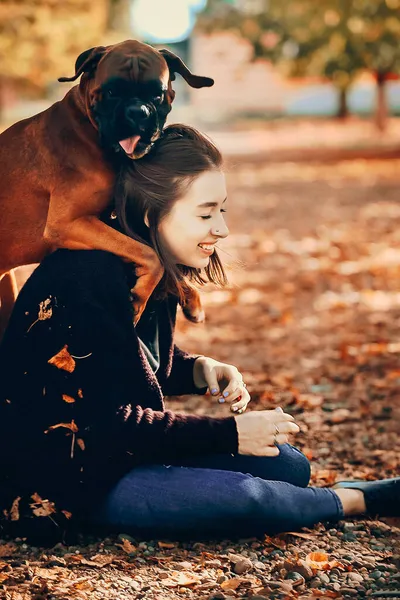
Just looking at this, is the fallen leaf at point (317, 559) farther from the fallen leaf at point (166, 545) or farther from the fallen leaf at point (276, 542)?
the fallen leaf at point (166, 545)

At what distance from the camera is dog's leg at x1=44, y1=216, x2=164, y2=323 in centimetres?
326

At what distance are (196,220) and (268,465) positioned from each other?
92cm

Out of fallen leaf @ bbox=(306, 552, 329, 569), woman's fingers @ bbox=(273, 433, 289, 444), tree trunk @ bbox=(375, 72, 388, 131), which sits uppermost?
tree trunk @ bbox=(375, 72, 388, 131)

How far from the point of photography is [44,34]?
22.5 meters

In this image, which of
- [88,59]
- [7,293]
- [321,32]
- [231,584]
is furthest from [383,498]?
[321,32]

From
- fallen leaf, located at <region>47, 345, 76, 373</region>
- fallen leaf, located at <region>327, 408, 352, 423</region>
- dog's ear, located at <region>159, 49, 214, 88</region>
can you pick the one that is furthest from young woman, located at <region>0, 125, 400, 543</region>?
fallen leaf, located at <region>327, 408, 352, 423</region>

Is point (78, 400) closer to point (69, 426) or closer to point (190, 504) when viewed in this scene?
point (69, 426)

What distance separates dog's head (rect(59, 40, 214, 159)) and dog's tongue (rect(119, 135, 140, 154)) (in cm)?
2

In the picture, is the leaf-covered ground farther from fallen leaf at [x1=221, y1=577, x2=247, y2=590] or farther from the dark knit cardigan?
the dark knit cardigan

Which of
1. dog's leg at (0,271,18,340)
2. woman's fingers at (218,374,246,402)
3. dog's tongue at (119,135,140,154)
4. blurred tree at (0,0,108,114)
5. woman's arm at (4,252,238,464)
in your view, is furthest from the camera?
blurred tree at (0,0,108,114)

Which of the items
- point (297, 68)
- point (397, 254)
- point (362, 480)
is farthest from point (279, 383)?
point (297, 68)

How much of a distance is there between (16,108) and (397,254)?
42651mm

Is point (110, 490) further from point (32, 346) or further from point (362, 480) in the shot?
point (362, 480)

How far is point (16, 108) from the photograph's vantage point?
163 ft
